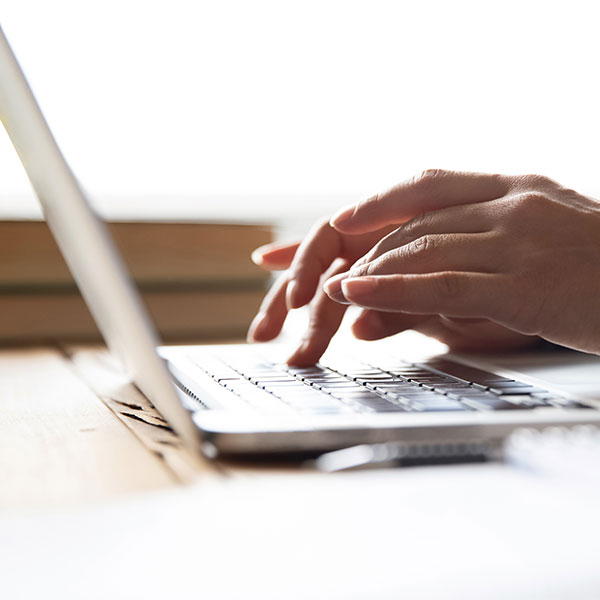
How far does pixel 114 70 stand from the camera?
4.96ft

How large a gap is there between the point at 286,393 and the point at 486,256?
25 cm

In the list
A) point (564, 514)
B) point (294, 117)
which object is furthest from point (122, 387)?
point (294, 117)

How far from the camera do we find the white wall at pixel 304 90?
150cm

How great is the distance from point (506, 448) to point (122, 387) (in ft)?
1.41

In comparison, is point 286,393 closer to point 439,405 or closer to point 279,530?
point 439,405

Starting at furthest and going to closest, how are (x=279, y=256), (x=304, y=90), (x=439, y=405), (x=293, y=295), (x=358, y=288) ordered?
(x=304, y=90)
(x=279, y=256)
(x=293, y=295)
(x=358, y=288)
(x=439, y=405)

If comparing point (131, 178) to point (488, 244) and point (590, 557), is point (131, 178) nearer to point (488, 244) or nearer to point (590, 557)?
point (488, 244)

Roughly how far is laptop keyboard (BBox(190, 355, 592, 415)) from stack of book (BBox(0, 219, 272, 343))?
567 mm

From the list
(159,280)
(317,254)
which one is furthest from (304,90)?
(317,254)

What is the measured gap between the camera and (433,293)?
0.71m

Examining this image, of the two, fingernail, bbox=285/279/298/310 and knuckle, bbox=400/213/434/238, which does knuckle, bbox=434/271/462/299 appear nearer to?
knuckle, bbox=400/213/434/238

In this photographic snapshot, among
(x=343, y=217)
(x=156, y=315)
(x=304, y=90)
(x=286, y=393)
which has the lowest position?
(x=156, y=315)

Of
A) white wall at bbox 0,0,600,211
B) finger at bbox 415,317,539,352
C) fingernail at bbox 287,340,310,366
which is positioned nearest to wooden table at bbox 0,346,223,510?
fingernail at bbox 287,340,310,366

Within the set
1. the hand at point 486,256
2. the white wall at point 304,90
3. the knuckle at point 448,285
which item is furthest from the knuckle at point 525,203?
the white wall at point 304,90
